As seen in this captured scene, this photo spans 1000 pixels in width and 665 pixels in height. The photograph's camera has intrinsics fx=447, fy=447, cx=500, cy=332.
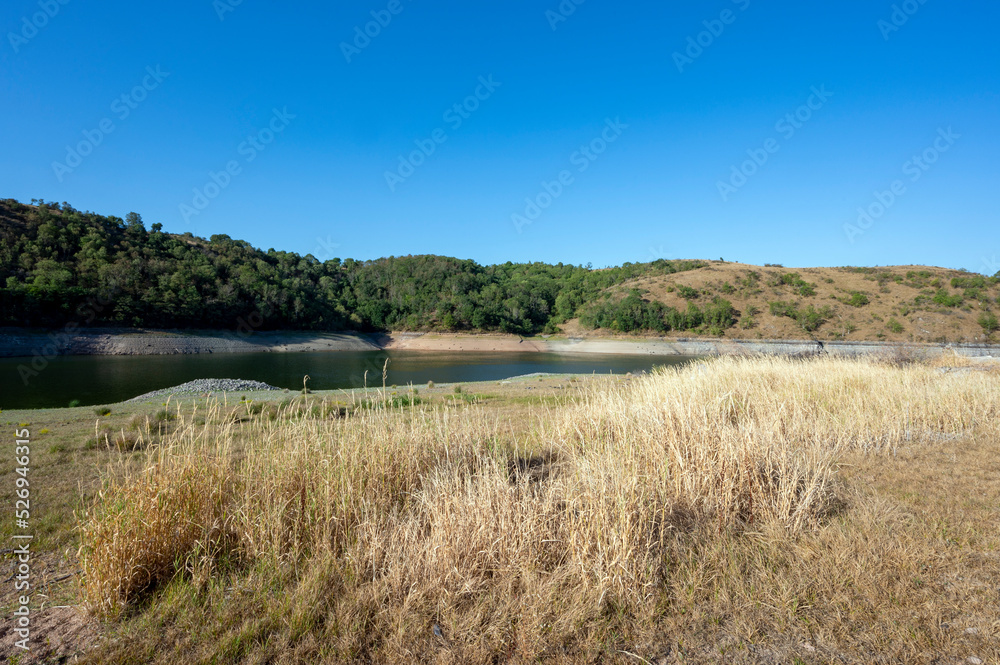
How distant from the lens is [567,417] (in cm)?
611

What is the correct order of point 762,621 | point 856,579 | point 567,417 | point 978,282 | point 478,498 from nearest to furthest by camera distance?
point 762,621
point 856,579
point 478,498
point 567,417
point 978,282

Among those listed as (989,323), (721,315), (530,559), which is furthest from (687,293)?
(530,559)


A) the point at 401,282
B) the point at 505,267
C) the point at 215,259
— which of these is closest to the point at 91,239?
the point at 215,259

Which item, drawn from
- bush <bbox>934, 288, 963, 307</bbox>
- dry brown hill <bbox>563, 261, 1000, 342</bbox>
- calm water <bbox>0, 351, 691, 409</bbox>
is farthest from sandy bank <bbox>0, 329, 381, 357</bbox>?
bush <bbox>934, 288, 963, 307</bbox>

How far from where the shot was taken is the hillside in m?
46.0

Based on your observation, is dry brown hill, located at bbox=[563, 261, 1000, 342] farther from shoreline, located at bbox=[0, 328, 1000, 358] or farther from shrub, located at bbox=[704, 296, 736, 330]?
shoreline, located at bbox=[0, 328, 1000, 358]

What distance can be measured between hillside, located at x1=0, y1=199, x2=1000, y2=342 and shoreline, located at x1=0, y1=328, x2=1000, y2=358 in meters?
3.24

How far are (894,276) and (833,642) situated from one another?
101 meters

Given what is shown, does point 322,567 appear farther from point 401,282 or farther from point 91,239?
point 401,282

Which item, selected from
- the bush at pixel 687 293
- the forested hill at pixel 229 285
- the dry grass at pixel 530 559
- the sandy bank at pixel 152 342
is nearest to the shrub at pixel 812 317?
the bush at pixel 687 293

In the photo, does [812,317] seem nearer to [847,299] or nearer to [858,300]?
[858,300]

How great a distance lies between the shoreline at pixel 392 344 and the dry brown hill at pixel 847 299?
7.05m

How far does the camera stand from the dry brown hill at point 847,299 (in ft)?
191

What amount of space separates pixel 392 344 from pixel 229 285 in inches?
911
